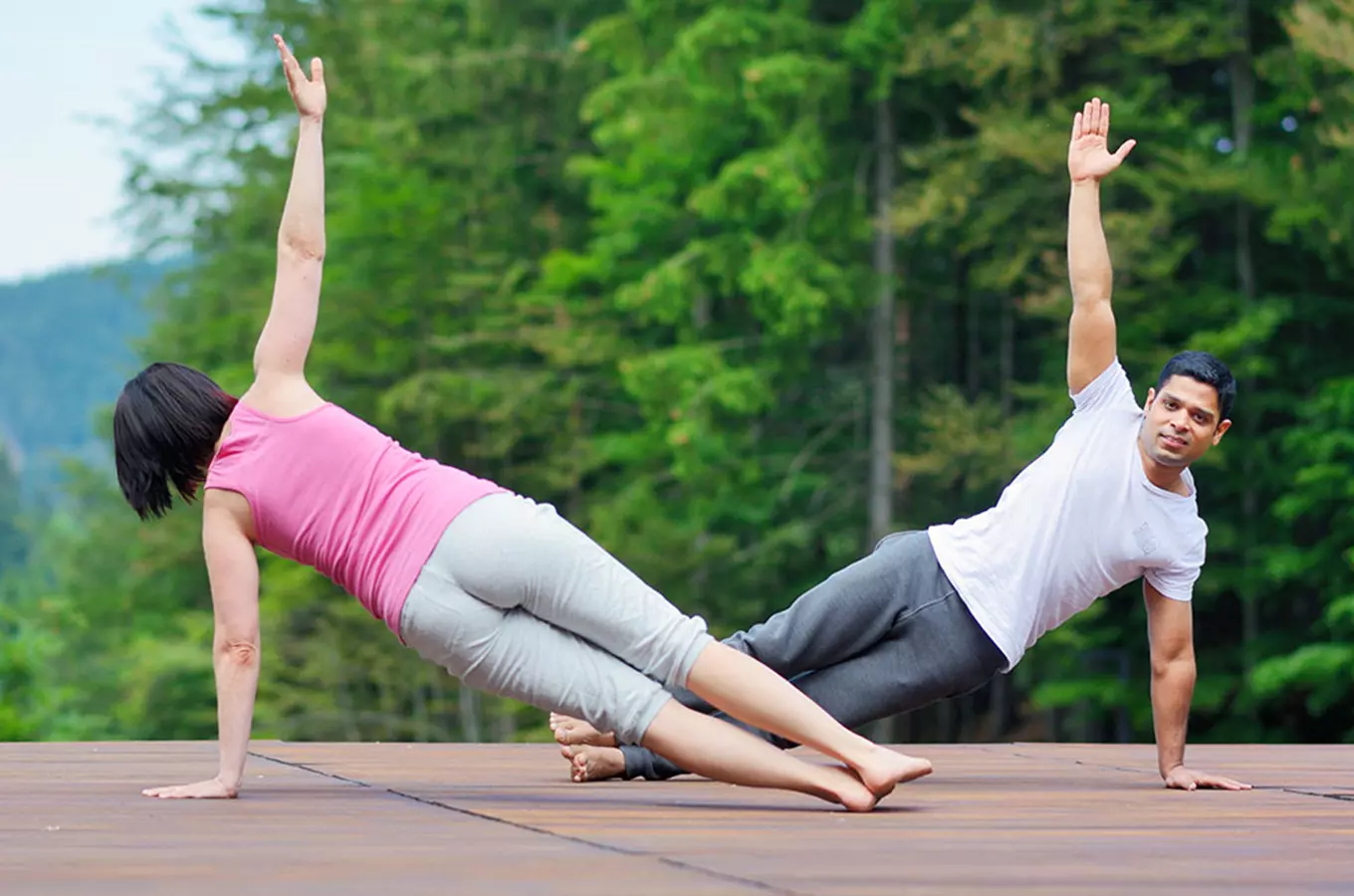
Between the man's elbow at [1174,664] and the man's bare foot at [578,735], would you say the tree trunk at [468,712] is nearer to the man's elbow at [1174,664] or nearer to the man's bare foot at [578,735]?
the man's bare foot at [578,735]

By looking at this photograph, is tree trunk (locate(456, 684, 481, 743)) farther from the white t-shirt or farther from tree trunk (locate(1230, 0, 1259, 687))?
the white t-shirt

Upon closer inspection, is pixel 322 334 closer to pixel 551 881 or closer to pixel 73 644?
pixel 73 644

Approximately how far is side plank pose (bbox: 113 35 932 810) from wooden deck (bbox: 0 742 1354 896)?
151 mm

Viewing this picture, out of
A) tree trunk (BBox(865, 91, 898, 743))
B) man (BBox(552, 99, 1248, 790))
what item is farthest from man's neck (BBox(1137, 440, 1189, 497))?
tree trunk (BBox(865, 91, 898, 743))

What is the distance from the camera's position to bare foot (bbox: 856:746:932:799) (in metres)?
3.13

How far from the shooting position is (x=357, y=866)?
7.87 ft

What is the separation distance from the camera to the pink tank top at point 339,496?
10.7 feet

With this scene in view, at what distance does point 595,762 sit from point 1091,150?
1.58 meters

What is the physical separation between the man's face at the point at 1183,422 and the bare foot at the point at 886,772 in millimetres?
842

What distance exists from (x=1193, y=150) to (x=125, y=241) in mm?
13679

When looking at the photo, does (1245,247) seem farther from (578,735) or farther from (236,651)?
(236,651)

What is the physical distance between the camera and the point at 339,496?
10.8 ft

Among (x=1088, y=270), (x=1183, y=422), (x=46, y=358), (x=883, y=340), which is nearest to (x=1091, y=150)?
(x=1088, y=270)

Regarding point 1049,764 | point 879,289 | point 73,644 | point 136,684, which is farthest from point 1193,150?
point 73,644
